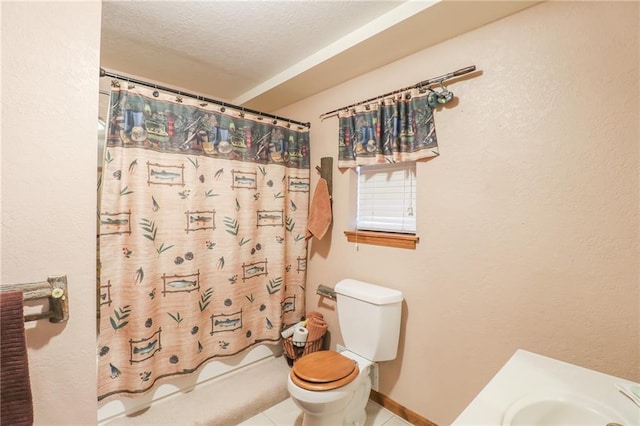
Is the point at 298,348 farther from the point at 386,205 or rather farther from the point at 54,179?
the point at 54,179

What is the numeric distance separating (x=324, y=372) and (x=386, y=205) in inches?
43.5

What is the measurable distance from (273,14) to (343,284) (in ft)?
5.32

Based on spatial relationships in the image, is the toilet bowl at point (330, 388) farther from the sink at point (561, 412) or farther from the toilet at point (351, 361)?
the sink at point (561, 412)

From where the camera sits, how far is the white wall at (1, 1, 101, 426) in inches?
37.4

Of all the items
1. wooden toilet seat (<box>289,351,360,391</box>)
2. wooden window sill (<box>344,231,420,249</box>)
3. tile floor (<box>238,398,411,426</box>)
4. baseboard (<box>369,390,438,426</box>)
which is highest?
wooden window sill (<box>344,231,420,249</box>)

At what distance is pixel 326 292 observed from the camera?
212cm

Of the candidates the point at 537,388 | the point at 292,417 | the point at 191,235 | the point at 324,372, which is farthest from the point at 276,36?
the point at 292,417

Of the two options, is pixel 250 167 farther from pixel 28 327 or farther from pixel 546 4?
pixel 546 4

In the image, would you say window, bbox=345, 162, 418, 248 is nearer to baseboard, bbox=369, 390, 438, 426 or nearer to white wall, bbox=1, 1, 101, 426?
baseboard, bbox=369, 390, 438, 426

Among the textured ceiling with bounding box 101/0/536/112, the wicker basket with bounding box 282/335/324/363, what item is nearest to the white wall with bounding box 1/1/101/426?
the textured ceiling with bounding box 101/0/536/112

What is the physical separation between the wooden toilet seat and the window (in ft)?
2.46

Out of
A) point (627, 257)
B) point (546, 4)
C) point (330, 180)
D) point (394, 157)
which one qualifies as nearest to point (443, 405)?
point (627, 257)

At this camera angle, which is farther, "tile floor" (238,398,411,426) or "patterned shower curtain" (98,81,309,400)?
"tile floor" (238,398,411,426)

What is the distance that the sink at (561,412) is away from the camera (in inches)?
31.3
